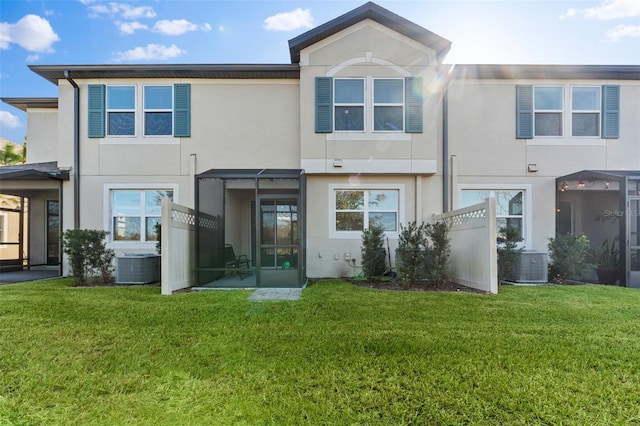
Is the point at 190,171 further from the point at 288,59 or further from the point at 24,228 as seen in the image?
the point at 24,228

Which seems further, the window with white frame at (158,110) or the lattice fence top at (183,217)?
the window with white frame at (158,110)

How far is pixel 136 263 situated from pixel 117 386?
228 inches

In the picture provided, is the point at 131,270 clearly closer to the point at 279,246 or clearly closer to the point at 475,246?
the point at 279,246

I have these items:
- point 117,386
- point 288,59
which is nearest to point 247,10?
point 288,59

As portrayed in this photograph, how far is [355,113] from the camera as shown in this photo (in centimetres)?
925

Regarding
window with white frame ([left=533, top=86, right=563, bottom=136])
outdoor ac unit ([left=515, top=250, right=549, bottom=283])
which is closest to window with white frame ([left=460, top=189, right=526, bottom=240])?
outdoor ac unit ([left=515, top=250, right=549, bottom=283])

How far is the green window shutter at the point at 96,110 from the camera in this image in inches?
372

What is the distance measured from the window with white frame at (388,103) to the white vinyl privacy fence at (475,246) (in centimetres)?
283

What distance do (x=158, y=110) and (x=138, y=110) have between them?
1.79 feet

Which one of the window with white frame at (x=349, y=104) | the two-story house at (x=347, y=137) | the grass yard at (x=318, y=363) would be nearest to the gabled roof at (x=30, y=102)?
the two-story house at (x=347, y=137)

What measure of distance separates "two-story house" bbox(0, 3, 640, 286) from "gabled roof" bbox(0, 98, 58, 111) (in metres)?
2.21

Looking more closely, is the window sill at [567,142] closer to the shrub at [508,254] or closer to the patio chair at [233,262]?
the shrub at [508,254]

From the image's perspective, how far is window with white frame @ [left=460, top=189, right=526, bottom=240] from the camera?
9.56 m

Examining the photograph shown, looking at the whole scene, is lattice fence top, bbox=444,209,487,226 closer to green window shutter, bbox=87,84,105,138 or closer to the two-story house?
the two-story house
